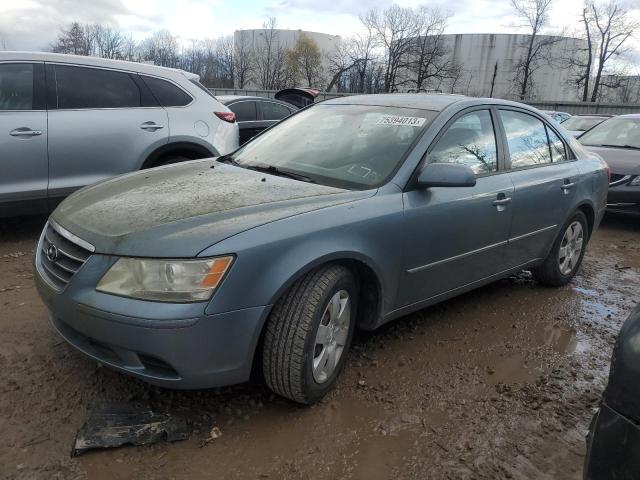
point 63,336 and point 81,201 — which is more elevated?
point 81,201

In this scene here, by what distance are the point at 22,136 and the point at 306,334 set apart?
3541mm

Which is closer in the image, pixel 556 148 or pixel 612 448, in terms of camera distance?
pixel 612 448

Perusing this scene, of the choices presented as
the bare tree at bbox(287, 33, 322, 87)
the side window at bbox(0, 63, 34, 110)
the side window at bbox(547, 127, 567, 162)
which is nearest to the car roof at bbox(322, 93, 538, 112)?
the side window at bbox(547, 127, 567, 162)

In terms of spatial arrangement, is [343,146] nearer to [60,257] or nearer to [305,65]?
[60,257]

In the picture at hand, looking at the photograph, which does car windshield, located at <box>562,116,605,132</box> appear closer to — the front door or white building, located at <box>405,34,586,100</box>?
the front door

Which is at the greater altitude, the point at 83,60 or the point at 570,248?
the point at 83,60

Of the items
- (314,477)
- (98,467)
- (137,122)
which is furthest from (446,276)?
(137,122)

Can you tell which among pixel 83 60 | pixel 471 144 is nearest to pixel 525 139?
pixel 471 144

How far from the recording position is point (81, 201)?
2.87 metres

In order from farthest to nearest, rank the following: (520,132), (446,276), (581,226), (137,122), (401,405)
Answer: (137,122) < (581,226) < (520,132) < (446,276) < (401,405)

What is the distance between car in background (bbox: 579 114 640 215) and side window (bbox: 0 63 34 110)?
7.05 metres

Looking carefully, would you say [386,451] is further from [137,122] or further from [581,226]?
[137,122]

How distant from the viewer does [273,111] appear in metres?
10.2

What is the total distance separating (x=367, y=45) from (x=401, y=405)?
5698cm
